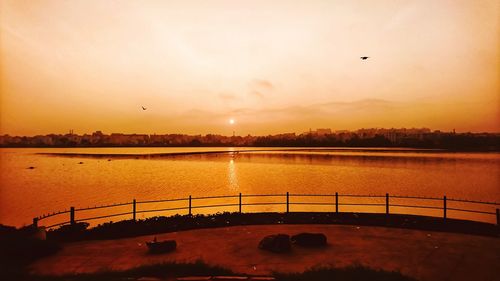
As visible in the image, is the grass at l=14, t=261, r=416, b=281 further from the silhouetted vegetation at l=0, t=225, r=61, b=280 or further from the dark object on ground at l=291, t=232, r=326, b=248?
the dark object on ground at l=291, t=232, r=326, b=248

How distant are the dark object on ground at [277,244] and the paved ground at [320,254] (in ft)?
0.95

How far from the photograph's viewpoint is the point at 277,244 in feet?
40.8

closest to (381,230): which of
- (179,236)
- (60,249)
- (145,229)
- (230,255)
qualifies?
(230,255)

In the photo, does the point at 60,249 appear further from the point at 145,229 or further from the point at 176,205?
the point at 176,205

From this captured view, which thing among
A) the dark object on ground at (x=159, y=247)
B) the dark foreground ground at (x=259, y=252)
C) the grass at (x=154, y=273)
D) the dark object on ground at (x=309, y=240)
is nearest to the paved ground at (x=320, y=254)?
the dark foreground ground at (x=259, y=252)

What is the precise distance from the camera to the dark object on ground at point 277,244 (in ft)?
40.4

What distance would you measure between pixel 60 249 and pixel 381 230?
1301 centimetres

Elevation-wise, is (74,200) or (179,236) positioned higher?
(179,236)

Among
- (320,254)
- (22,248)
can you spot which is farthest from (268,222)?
(22,248)

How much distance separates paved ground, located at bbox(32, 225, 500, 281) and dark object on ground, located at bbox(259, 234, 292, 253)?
0.95 ft

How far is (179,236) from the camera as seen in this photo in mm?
14695

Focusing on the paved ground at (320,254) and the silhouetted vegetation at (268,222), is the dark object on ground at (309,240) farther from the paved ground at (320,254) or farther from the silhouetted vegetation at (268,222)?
the silhouetted vegetation at (268,222)

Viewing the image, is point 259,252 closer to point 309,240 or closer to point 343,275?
point 309,240

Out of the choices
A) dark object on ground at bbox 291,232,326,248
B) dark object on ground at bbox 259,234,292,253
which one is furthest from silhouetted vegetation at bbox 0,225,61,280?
dark object on ground at bbox 291,232,326,248
